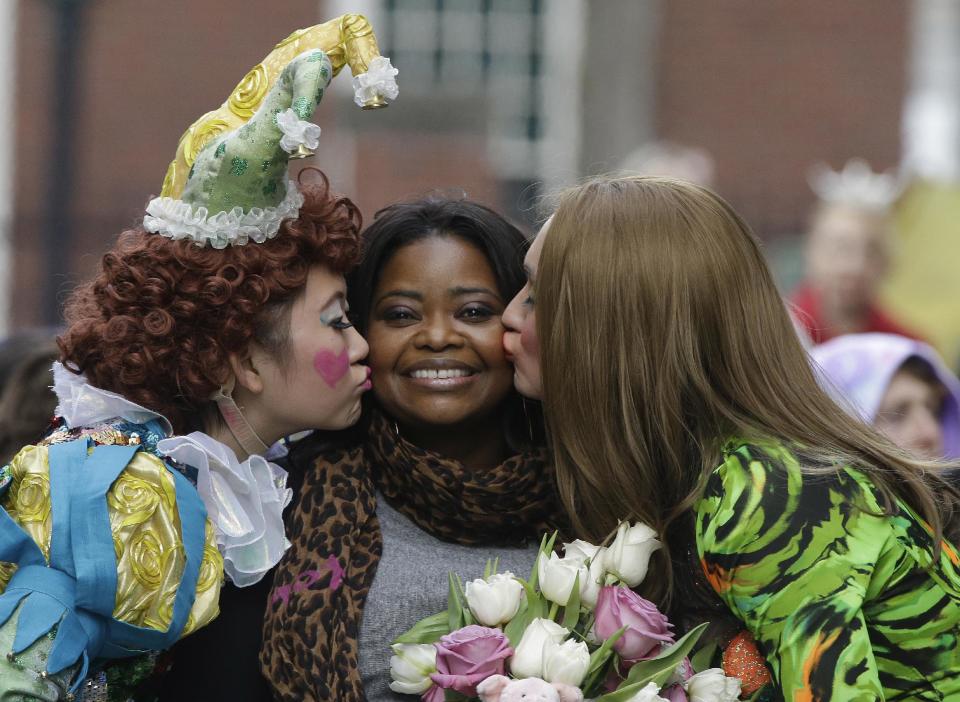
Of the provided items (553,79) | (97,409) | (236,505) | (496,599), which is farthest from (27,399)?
(553,79)

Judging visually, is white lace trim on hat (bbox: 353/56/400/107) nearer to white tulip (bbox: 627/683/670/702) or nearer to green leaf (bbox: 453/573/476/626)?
green leaf (bbox: 453/573/476/626)

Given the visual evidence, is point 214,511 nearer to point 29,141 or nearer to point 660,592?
point 660,592

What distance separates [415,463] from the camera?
358 centimetres

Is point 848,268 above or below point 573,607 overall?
above

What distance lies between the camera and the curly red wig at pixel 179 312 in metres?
3.36

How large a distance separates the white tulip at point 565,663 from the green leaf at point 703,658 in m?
0.33

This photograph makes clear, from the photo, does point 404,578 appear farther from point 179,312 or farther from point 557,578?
point 179,312

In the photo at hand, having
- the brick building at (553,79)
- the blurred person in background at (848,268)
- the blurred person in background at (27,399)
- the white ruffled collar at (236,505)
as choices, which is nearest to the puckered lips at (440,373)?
the white ruffled collar at (236,505)

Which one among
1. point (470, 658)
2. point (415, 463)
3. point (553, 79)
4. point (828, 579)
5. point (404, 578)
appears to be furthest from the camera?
point (553, 79)

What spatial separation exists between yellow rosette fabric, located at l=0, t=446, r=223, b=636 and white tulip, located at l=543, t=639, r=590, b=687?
74cm

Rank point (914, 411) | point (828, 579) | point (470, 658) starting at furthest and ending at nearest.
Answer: point (914, 411) < point (470, 658) < point (828, 579)

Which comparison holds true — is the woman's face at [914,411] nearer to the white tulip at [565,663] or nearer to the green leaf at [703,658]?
the green leaf at [703,658]

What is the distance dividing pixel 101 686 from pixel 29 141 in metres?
9.64

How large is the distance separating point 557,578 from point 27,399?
254cm
